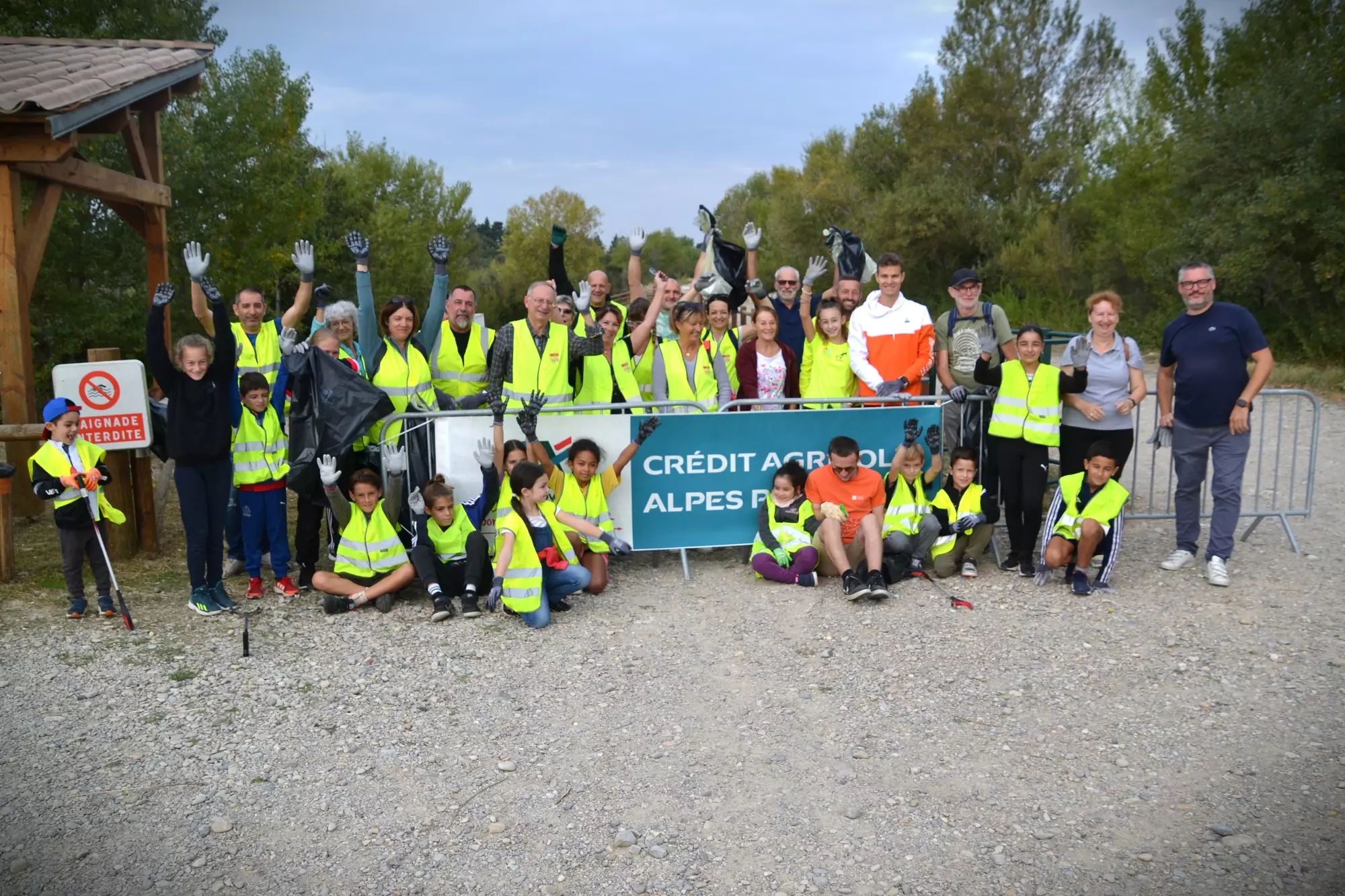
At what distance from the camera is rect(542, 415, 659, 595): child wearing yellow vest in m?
7.04

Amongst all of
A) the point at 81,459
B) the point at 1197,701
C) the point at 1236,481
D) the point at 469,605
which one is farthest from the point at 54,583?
the point at 1236,481

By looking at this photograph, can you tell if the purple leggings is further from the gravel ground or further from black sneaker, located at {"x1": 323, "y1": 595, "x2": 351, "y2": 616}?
black sneaker, located at {"x1": 323, "y1": 595, "x2": 351, "y2": 616}

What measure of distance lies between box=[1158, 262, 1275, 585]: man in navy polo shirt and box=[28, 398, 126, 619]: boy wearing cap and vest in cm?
745

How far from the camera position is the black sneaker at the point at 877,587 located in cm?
661

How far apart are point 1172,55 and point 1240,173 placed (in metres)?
6.45

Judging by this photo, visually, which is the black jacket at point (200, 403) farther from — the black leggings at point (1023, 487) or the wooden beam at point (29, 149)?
the black leggings at point (1023, 487)

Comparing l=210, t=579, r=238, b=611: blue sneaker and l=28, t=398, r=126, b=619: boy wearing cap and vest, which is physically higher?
l=28, t=398, r=126, b=619: boy wearing cap and vest

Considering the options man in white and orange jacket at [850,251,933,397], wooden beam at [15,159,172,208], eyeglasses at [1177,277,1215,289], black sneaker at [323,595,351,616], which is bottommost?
black sneaker at [323,595,351,616]

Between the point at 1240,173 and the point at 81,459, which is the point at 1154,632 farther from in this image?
the point at 1240,173

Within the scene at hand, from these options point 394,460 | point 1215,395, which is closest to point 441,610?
point 394,460

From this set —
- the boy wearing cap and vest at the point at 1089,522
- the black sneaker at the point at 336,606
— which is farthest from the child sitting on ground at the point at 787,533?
the black sneaker at the point at 336,606

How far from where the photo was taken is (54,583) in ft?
23.7

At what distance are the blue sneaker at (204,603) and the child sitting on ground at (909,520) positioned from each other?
4629mm

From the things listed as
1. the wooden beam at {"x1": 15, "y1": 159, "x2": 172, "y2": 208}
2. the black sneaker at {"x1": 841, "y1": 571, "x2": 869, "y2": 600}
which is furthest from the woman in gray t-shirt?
the wooden beam at {"x1": 15, "y1": 159, "x2": 172, "y2": 208}
